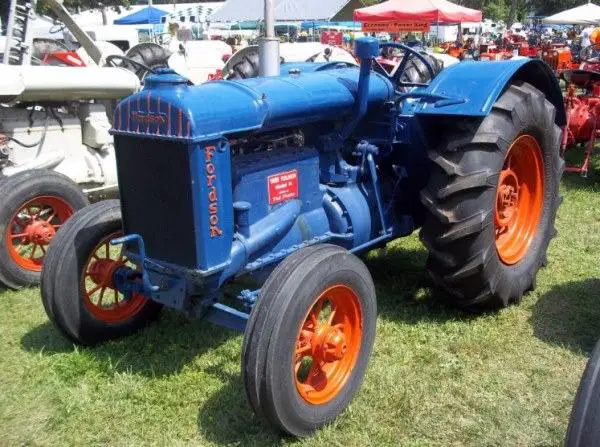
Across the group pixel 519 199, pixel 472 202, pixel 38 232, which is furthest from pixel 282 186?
pixel 38 232

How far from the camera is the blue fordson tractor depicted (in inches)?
101

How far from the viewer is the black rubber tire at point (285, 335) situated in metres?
A: 2.37

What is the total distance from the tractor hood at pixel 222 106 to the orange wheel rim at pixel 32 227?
184 centimetres

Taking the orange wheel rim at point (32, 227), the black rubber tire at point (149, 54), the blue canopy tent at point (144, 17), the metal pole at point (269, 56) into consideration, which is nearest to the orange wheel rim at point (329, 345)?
the metal pole at point (269, 56)

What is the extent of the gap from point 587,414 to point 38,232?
358cm

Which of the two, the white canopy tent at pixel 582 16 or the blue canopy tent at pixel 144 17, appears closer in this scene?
the white canopy tent at pixel 582 16

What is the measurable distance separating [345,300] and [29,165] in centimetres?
305

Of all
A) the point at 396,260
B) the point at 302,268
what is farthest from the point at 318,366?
the point at 396,260

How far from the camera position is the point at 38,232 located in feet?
14.1

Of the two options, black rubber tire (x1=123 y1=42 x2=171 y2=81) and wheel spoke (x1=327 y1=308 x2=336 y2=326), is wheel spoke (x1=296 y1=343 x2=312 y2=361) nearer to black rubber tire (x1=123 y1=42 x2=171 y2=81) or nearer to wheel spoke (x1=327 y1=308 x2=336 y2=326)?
wheel spoke (x1=327 y1=308 x2=336 y2=326)

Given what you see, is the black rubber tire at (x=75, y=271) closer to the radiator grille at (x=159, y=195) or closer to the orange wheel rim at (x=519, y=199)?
the radiator grille at (x=159, y=195)

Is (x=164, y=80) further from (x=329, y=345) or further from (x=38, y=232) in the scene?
(x=38, y=232)

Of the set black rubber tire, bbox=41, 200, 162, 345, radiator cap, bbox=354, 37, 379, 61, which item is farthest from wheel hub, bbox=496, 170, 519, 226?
black rubber tire, bbox=41, 200, 162, 345

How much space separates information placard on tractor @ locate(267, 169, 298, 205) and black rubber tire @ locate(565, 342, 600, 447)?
1.64 meters
